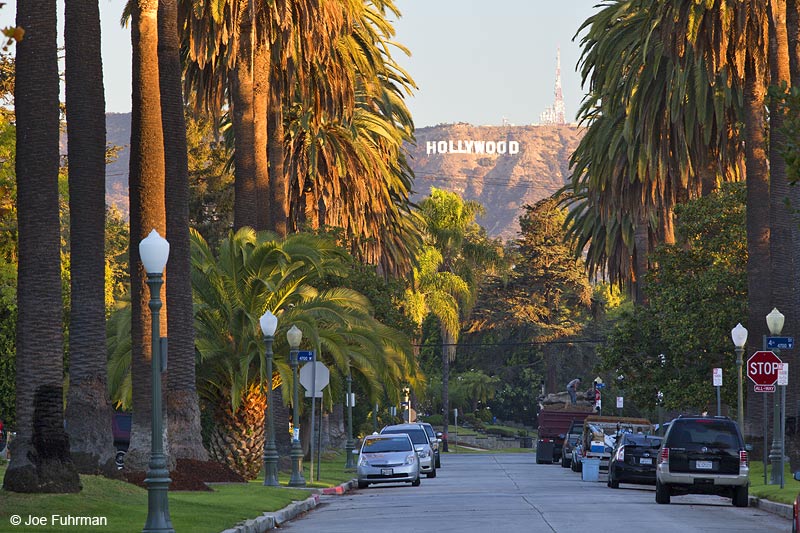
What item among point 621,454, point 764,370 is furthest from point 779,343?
point 621,454

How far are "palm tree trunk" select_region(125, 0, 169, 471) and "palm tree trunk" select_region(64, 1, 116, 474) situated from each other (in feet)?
7.89

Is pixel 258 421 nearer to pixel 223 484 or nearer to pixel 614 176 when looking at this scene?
pixel 223 484

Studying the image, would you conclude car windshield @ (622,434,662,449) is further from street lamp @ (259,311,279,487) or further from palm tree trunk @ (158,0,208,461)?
palm tree trunk @ (158,0,208,461)

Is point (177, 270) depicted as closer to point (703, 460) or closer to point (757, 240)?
point (703, 460)

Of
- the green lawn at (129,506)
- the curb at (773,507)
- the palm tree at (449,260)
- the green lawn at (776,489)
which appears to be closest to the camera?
the green lawn at (129,506)

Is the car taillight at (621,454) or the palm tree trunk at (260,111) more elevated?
the palm tree trunk at (260,111)

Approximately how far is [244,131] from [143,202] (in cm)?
1222

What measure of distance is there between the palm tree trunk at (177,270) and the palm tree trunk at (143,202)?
1.82 meters

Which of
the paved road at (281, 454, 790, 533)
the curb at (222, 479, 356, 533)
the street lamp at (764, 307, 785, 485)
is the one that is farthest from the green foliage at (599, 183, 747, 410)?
the curb at (222, 479, 356, 533)

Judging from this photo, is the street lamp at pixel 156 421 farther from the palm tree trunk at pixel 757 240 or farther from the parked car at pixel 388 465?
the palm tree trunk at pixel 757 240

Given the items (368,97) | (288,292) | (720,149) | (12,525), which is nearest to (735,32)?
(720,149)

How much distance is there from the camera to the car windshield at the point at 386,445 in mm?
41188

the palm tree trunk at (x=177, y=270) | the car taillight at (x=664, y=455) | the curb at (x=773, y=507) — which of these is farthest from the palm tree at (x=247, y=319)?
the curb at (x=773, y=507)

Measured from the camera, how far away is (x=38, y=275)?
21.8m
